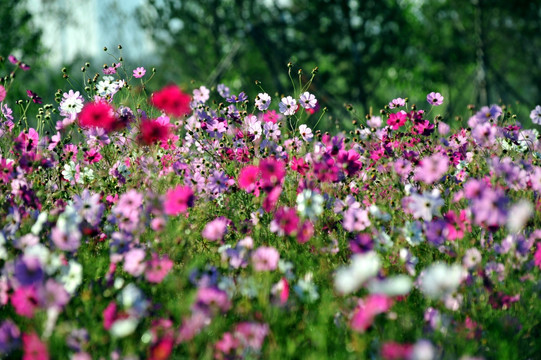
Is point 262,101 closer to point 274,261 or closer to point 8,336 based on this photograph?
point 274,261

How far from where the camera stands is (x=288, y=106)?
363 cm

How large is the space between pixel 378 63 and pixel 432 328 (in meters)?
17.0

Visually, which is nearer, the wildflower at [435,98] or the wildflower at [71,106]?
the wildflower at [71,106]

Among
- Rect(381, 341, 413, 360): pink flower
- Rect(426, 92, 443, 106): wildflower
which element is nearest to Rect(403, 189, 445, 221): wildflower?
Rect(381, 341, 413, 360): pink flower

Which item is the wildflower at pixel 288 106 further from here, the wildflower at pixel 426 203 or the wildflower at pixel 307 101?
the wildflower at pixel 426 203

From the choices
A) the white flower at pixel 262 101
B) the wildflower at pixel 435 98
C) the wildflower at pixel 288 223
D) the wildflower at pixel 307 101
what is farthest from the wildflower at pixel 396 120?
the wildflower at pixel 288 223

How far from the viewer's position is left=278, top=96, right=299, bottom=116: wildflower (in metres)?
3.57

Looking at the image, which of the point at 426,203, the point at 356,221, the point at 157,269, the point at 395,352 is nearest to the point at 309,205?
the point at 356,221

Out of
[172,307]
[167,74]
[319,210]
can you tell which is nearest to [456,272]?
[319,210]

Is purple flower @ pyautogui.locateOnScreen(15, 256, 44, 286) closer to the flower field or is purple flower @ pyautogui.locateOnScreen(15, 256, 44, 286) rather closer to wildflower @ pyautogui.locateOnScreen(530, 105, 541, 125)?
the flower field

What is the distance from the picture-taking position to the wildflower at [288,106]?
3570mm

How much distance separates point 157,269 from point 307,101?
6.24 ft

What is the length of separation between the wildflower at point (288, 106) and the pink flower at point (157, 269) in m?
1.79

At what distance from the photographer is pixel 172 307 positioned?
2029 mm
